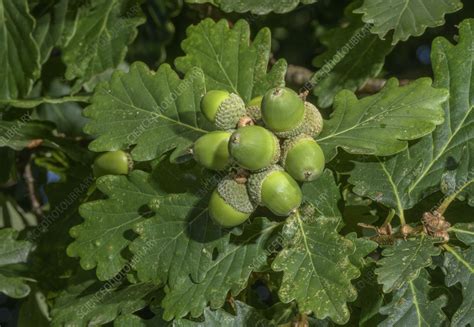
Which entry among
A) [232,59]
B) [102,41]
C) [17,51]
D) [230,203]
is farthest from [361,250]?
[17,51]

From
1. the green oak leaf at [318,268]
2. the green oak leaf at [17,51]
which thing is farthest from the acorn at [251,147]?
the green oak leaf at [17,51]

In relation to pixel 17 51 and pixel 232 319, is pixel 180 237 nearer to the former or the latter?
pixel 232 319

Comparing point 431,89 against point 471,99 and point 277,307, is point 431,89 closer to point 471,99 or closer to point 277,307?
point 471,99

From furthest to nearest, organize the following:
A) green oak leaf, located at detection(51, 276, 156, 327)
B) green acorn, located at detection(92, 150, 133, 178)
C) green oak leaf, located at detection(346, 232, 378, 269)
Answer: green acorn, located at detection(92, 150, 133, 178) → green oak leaf, located at detection(51, 276, 156, 327) → green oak leaf, located at detection(346, 232, 378, 269)

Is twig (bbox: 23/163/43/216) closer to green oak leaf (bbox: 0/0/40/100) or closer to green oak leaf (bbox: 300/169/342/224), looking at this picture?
green oak leaf (bbox: 0/0/40/100)

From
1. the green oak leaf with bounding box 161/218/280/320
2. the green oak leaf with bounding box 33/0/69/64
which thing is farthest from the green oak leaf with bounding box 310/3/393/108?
the green oak leaf with bounding box 33/0/69/64
